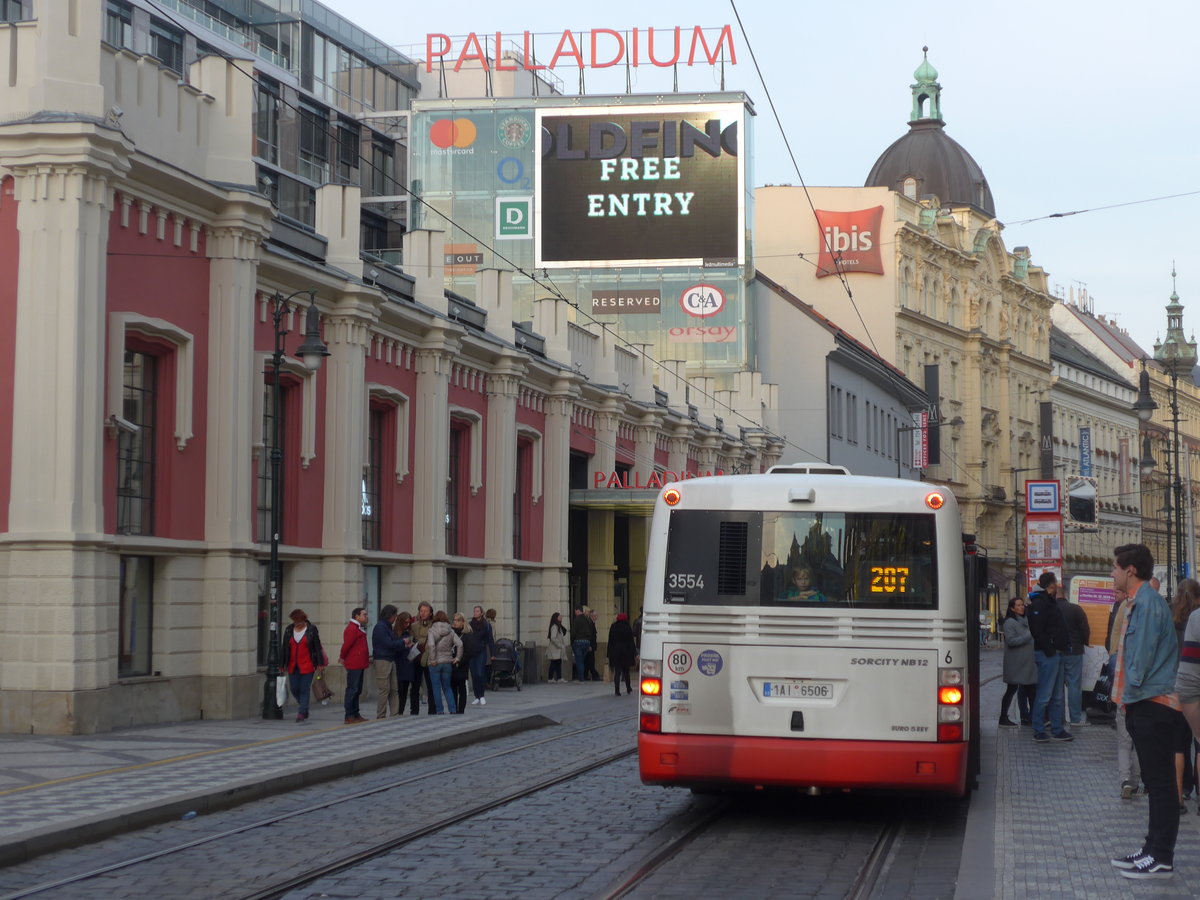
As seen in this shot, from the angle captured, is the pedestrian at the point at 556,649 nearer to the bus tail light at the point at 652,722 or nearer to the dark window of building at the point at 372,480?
the dark window of building at the point at 372,480

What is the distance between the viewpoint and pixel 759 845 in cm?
1161

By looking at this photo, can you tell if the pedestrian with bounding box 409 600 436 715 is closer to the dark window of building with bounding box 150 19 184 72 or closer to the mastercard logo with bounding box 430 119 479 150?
the mastercard logo with bounding box 430 119 479 150

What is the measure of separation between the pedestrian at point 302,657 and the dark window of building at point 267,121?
41.4m

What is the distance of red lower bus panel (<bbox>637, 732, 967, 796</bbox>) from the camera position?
1199 centimetres

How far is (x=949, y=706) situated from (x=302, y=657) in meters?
12.5

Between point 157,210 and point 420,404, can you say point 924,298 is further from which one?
point 157,210

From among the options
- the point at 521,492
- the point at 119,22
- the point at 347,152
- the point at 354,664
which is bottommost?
the point at 354,664

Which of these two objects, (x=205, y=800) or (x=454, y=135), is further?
(x=454, y=135)

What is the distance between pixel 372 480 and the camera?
2969 centimetres

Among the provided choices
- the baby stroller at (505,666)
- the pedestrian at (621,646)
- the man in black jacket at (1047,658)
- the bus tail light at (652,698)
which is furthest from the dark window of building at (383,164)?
the bus tail light at (652,698)

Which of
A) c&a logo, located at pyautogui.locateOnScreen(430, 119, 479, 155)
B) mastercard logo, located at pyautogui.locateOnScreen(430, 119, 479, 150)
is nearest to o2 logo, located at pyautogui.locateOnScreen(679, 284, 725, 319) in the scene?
c&a logo, located at pyautogui.locateOnScreen(430, 119, 479, 155)

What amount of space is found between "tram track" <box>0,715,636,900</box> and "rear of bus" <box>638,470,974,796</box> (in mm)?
1783

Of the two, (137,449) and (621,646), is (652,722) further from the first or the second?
(621,646)

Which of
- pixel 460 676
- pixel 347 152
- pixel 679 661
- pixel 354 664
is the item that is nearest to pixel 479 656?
pixel 460 676
